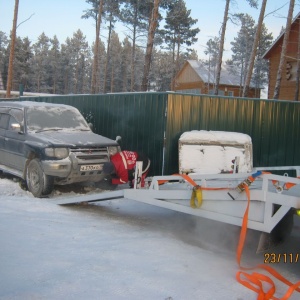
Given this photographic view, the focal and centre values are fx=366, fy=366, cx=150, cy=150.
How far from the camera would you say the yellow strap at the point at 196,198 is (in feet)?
14.0

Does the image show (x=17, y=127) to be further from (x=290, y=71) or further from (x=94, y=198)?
(x=290, y=71)

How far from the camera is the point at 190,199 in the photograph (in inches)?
173

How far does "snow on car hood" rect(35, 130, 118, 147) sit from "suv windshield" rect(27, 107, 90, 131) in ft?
0.81

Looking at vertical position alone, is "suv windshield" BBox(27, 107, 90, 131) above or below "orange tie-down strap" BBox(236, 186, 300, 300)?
above

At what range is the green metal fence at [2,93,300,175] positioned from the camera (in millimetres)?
7914

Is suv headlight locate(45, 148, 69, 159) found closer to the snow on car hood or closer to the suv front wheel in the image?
the snow on car hood

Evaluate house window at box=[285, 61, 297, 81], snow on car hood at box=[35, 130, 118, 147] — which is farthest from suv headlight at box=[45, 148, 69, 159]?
house window at box=[285, 61, 297, 81]

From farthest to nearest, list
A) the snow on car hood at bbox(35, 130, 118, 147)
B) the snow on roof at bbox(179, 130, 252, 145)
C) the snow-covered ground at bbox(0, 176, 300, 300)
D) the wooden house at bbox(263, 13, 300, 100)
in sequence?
1. the wooden house at bbox(263, 13, 300, 100)
2. the snow on roof at bbox(179, 130, 252, 145)
3. the snow on car hood at bbox(35, 130, 118, 147)
4. the snow-covered ground at bbox(0, 176, 300, 300)

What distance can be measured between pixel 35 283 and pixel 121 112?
625 centimetres

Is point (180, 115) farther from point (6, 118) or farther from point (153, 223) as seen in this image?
point (6, 118)

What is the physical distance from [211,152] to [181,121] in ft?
3.76

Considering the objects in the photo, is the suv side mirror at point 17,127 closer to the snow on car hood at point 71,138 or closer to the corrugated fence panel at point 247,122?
the snow on car hood at point 71,138
